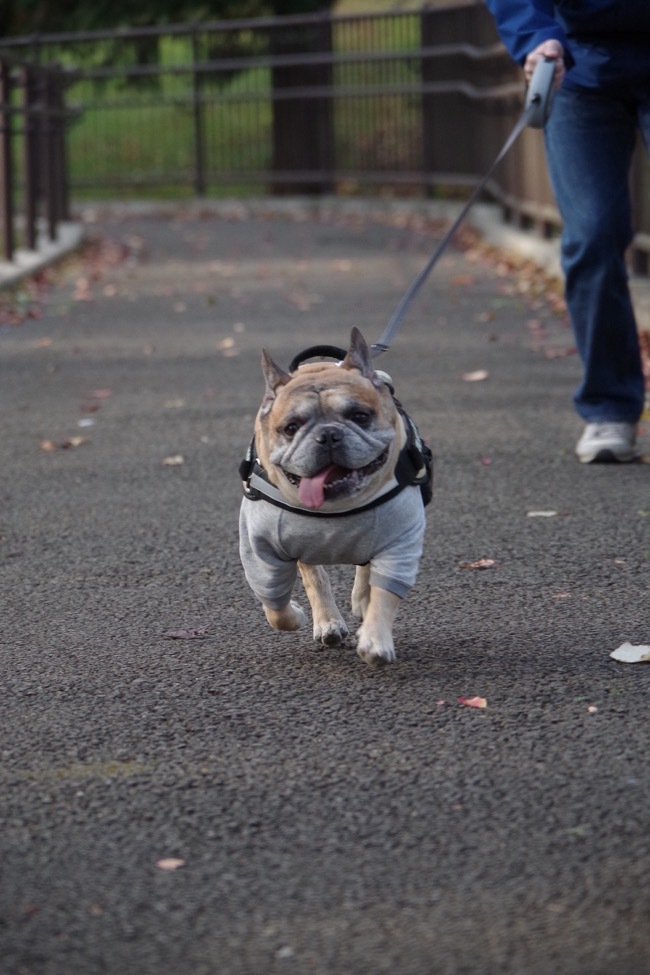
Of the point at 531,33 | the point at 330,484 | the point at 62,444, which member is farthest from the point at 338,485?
the point at 62,444

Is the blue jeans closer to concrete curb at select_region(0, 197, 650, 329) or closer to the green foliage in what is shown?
concrete curb at select_region(0, 197, 650, 329)

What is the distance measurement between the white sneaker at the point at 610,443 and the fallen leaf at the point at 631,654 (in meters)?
2.01

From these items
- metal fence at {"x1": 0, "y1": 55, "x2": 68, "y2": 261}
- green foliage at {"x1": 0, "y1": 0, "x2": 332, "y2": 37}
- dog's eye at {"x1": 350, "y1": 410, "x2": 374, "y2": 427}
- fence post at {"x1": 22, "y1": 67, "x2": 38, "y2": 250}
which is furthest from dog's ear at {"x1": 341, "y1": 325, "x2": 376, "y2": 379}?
green foliage at {"x1": 0, "y1": 0, "x2": 332, "y2": 37}

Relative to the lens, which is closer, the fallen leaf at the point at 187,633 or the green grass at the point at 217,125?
the fallen leaf at the point at 187,633

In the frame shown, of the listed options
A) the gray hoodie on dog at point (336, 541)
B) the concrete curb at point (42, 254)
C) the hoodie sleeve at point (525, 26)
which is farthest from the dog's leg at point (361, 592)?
the concrete curb at point (42, 254)

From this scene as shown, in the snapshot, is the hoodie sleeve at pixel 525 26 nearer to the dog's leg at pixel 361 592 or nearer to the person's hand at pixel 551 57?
the person's hand at pixel 551 57

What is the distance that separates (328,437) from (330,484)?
105 mm

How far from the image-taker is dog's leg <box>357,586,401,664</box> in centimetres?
329

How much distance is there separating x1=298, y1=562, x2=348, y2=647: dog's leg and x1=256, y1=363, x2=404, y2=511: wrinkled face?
0.33 metres

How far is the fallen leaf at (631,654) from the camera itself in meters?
3.43

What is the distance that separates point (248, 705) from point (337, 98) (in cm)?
1749

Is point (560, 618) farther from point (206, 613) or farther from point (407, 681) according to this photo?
point (206, 613)

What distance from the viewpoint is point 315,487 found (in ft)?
10.2

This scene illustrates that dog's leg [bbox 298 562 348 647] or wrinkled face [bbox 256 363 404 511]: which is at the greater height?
wrinkled face [bbox 256 363 404 511]
